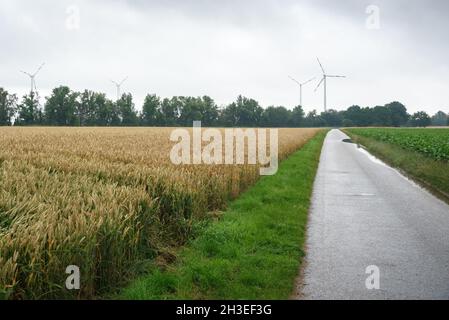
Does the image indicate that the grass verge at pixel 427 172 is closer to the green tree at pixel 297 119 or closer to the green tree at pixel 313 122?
the green tree at pixel 297 119

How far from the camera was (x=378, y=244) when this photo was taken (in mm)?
9258

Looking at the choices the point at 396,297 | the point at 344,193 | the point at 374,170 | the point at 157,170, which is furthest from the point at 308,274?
the point at 374,170

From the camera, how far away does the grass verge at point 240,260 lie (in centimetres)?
647

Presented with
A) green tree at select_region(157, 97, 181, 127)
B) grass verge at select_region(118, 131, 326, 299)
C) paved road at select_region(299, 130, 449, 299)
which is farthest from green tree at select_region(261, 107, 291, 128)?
grass verge at select_region(118, 131, 326, 299)

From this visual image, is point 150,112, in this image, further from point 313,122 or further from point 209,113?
point 313,122

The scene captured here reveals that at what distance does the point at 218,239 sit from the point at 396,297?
3683 millimetres

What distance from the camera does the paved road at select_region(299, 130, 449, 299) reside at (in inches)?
266

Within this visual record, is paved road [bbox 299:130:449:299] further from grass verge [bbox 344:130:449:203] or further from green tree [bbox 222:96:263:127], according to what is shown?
green tree [bbox 222:96:263:127]

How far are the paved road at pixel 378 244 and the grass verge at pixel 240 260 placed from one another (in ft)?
1.27

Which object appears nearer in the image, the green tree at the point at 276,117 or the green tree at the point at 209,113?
the green tree at the point at 209,113

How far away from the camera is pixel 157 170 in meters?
11.1

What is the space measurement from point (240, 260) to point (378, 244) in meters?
3.22

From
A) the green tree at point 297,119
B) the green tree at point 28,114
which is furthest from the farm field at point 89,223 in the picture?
the green tree at point 297,119
